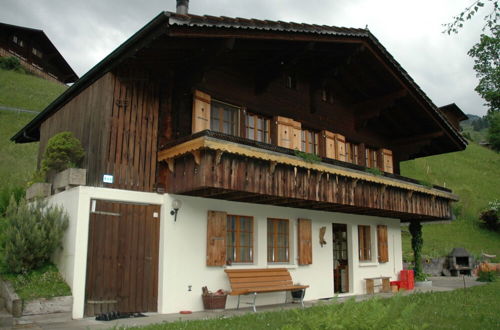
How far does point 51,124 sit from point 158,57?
508 cm

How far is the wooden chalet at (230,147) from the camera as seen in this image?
30.4 ft

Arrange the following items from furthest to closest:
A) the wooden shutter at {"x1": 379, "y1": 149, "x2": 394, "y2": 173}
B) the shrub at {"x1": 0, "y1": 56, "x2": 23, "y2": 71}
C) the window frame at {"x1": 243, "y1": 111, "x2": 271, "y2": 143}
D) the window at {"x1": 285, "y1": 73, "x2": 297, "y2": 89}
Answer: the shrub at {"x1": 0, "y1": 56, "x2": 23, "y2": 71}, the wooden shutter at {"x1": 379, "y1": 149, "x2": 394, "y2": 173}, the window at {"x1": 285, "y1": 73, "x2": 297, "y2": 89}, the window frame at {"x1": 243, "y1": 111, "x2": 271, "y2": 143}

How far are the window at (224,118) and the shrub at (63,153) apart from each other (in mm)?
3088

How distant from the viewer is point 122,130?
32.3 feet

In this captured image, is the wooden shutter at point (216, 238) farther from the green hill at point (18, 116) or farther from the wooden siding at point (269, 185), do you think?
the green hill at point (18, 116)

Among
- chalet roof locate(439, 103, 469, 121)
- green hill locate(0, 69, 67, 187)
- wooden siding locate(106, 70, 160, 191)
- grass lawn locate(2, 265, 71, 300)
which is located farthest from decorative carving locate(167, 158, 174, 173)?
chalet roof locate(439, 103, 469, 121)

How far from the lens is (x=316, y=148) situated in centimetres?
1386

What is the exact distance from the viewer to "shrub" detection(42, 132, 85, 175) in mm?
10109

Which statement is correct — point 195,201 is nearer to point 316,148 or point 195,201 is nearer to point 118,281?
point 118,281

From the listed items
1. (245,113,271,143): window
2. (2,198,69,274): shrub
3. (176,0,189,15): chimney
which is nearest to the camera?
(2,198,69,274): shrub

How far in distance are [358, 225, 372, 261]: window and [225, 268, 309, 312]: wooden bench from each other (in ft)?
14.8

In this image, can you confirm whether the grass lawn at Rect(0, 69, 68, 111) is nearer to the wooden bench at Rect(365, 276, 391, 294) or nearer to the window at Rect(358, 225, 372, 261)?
the window at Rect(358, 225, 372, 261)

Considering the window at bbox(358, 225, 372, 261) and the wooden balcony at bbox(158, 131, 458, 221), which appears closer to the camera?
Answer: the wooden balcony at bbox(158, 131, 458, 221)

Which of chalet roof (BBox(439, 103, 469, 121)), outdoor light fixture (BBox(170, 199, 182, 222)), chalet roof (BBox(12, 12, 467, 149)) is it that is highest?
chalet roof (BBox(439, 103, 469, 121))
